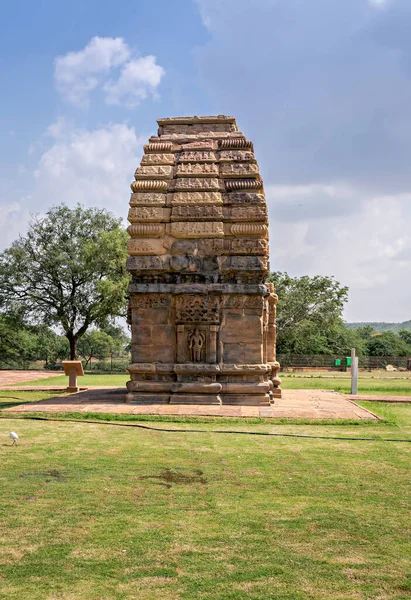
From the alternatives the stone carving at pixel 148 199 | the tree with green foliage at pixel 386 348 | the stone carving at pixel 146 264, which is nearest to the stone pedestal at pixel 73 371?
the stone carving at pixel 146 264

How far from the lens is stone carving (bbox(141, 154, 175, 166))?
1244 cm

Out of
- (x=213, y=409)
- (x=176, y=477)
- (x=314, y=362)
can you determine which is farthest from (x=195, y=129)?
(x=314, y=362)

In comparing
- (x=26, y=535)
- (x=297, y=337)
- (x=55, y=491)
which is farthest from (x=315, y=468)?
(x=297, y=337)

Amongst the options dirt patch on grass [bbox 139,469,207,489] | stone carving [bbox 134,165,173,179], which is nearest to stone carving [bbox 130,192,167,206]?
stone carving [bbox 134,165,173,179]

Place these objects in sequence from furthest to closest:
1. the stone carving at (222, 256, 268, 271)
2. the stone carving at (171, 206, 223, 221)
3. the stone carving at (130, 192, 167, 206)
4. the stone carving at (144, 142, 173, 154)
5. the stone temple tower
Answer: the stone carving at (144, 142, 173, 154) → the stone carving at (130, 192, 167, 206) → the stone carving at (171, 206, 223, 221) → the stone carving at (222, 256, 268, 271) → the stone temple tower

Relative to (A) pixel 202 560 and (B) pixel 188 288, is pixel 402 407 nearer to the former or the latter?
(B) pixel 188 288

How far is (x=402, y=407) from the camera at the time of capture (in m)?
12.4

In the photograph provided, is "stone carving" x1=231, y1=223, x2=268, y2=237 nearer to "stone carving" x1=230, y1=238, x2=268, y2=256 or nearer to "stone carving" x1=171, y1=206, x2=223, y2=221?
"stone carving" x1=230, y1=238, x2=268, y2=256

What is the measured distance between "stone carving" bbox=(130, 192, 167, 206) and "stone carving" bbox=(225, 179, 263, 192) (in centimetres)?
131

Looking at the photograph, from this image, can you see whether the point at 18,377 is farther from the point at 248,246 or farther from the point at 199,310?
the point at 248,246

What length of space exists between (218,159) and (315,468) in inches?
312

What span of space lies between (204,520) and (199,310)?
7195mm

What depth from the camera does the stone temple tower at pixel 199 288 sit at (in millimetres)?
11328

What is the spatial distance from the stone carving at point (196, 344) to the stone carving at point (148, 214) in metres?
2.35
